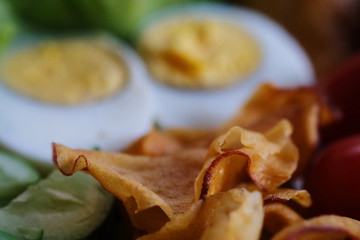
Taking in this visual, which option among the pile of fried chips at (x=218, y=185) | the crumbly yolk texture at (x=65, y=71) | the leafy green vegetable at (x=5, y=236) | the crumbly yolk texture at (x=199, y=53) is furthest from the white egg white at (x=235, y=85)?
the leafy green vegetable at (x=5, y=236)

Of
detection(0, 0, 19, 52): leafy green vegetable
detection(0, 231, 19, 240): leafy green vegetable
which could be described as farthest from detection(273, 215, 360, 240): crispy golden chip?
detection(0, 0, 19, 52): leafy green vegetable

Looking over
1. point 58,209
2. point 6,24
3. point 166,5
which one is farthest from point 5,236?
Result: point 166,5

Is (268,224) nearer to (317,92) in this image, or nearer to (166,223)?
(166,223)

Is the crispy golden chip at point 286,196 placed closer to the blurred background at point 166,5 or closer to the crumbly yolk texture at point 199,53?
the crumbly yolk texture at point 199,53

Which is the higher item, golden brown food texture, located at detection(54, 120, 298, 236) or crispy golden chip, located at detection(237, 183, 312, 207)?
golden brown food texture, located at detection(54, 120, 298, 236)

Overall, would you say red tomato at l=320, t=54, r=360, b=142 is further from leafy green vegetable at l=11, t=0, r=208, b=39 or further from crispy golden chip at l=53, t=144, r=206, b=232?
leafy green vegetable at l=11, t=0, r=208, b=39
